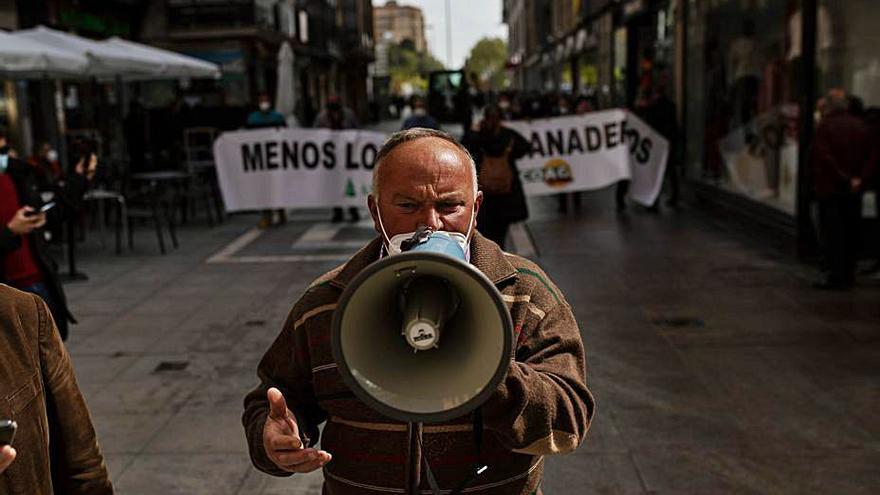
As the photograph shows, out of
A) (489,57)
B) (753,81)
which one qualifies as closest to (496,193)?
(753,81)

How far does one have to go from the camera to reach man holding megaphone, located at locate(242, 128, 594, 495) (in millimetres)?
1645

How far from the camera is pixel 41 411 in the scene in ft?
7.12

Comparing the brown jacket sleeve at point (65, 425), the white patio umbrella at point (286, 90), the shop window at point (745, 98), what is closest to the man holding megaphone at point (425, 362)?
the brown jacket sleeve at point (65, 425)

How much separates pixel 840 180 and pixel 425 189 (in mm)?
7488

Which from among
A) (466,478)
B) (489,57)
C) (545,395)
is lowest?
(466,478)

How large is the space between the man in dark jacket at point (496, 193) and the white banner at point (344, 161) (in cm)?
423

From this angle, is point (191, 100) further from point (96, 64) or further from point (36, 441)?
point (36, 441)

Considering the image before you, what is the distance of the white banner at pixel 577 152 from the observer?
43.8ft

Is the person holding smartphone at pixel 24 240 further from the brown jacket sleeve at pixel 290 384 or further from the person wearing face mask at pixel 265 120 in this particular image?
the person wearing face mask at pixel 265 120

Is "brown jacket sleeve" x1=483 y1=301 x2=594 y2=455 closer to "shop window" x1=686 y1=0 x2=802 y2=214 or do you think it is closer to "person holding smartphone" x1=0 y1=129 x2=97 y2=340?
"person holding smartphone" x1=0 y1=129 x2=97 y2=340

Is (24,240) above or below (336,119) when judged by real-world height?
below

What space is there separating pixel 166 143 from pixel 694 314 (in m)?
13.0

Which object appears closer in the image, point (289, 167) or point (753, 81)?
point (753, 81)

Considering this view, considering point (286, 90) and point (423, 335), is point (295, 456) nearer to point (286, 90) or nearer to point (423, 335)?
point (423, 335)
